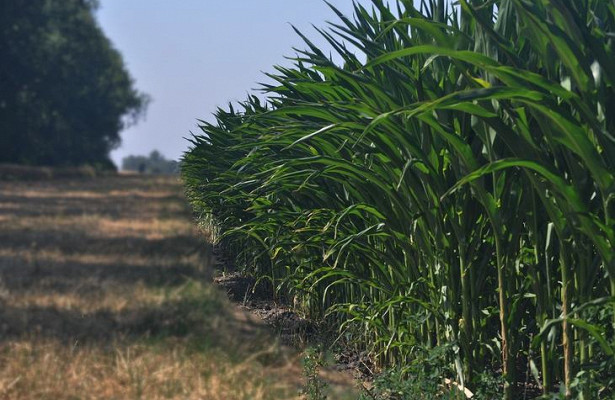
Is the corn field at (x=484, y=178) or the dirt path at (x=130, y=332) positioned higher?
the corn field at (x=484, y=178)

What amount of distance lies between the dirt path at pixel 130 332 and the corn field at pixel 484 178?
19.6 inches

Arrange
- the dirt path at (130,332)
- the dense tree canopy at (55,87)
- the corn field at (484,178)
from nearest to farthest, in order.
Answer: the corn field at (484,178)
the dirt path at (130,332)
the dense tree canopy at (55,87)

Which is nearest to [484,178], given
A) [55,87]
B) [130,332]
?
[130,332]

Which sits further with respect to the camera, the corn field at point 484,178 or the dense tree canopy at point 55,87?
the dense tree canopy at point 55,87

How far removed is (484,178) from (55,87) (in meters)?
41.3

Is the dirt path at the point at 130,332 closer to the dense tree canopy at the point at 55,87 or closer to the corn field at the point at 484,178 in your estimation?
the corn field at the point at 484,178

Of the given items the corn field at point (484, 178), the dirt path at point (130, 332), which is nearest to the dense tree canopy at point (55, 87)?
the dirt path at point (130, 332)

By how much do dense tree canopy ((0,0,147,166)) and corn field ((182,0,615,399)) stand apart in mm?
37919

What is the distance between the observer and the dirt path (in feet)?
11.7

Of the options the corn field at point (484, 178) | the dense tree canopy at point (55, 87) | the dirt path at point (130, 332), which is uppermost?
the dense tree canopy at point (55, 87)

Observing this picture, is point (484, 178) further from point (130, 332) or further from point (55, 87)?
point (55, 87)

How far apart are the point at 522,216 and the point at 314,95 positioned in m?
1.34

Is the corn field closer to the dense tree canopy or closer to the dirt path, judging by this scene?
the dirt path

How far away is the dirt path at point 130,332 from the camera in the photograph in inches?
140
